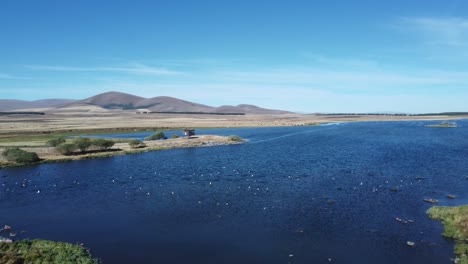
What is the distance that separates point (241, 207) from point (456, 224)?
1966 cm

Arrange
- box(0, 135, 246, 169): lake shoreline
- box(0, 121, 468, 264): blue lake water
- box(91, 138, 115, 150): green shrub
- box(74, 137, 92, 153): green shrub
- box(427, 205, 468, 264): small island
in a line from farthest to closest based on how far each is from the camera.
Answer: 1. box(91, 138, 115, 150): green shrub
2. box(74, 137, 92, 153): green shrub
3. box(0, 135, 246, 169): lake shoreline
4. box(0, 121, 468, 264): blue lake water
5. box(427, 205, 468, 264): small island

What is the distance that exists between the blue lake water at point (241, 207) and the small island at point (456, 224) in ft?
2.46

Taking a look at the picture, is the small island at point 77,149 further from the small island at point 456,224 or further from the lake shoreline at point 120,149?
the small island at point 456,224

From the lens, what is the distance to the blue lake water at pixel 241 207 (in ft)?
93.0

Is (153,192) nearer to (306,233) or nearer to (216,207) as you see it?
(216,207)

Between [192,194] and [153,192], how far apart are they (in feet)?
17.4

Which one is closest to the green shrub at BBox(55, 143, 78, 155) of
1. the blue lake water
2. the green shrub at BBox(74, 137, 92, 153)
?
the green shrub at BBox(74, 137, 92, 153)

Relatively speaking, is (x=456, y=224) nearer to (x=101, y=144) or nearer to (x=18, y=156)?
(x=18, y=156)

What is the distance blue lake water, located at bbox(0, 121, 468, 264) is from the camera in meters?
28.4

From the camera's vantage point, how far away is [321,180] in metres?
51.3

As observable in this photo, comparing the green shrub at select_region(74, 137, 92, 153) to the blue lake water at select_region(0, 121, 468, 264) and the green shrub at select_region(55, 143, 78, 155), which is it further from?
the blue lake water at select_region(0, 121, 468, 264)

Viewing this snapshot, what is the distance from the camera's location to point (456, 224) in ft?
104

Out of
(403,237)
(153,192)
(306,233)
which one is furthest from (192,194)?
(403,237)

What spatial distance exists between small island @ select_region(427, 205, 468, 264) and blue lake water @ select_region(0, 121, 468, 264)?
750 millimetres
